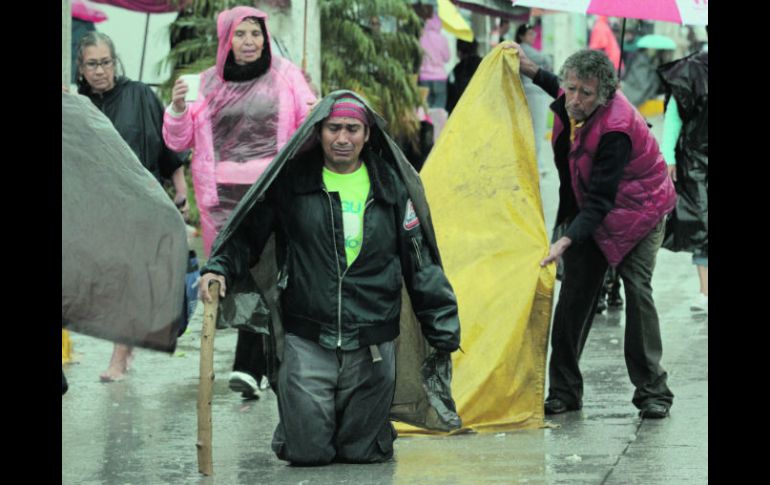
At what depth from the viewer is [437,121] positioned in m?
15.3

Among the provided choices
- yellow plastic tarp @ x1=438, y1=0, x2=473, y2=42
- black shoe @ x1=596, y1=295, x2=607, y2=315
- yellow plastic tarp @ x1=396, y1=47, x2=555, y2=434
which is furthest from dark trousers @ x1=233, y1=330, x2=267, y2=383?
yellow plastic tarp @ x1=438, y1=0, x2=473, y2=42

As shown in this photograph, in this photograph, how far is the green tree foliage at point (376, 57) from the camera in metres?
13.0

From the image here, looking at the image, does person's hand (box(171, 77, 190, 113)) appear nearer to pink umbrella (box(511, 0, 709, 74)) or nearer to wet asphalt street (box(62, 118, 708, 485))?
wet asphalt street (box(62, 118, 708, 485))

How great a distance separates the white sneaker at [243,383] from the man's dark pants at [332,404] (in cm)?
135

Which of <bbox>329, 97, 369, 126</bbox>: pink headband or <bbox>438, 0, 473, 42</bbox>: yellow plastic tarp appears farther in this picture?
<bbox>438, 0, 473, 42</bbox>: yellow plastic tarp

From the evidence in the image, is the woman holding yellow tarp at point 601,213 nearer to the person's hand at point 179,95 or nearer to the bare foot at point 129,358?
the person's hand at point 179,95

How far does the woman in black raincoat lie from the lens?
10.2 m

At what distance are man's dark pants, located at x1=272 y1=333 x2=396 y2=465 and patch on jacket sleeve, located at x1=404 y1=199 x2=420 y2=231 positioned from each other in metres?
0.49

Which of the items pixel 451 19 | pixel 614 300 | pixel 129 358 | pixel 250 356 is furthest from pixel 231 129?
pixel 451 19

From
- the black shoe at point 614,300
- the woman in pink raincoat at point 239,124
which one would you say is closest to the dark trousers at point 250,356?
the woman in pink raincoat at point 239,124

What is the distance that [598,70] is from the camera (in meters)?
7.23
